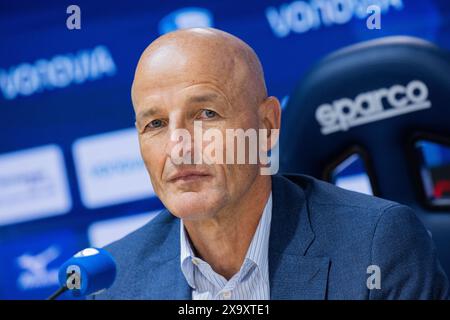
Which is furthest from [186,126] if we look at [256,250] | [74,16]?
[74,16]

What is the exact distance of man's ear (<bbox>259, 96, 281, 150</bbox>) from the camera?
1.78 metres

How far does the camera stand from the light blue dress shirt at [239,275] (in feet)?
5.65

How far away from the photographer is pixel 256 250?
1729 mm

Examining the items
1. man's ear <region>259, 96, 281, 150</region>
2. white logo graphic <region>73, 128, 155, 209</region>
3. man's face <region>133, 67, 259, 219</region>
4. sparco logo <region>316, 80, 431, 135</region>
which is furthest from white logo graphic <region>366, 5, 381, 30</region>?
white logo graphic <region>73, 128, 155, 209</region>

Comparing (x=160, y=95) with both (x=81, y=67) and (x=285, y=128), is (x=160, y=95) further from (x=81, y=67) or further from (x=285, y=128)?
(x=81, y=67)

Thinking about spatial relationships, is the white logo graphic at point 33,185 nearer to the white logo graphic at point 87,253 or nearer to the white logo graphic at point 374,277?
the white logo graphic at point 87,253

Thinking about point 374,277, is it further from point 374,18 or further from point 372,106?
point 374,18

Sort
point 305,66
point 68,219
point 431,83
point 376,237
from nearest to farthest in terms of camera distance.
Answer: point 376,237, point 431,83, point 305,66, point 68,219

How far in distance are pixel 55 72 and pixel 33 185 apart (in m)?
0.35

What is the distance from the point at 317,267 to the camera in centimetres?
165

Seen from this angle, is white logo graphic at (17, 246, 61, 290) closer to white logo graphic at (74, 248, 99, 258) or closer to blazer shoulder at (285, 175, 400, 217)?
white logo graphic at (74, 248, 99, 258)

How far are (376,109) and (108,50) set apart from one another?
80 cm

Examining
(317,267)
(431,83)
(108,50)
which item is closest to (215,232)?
(317,267)

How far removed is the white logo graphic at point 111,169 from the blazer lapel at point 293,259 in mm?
582
